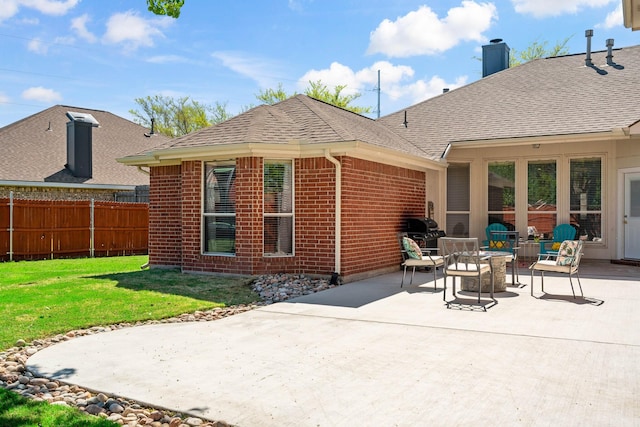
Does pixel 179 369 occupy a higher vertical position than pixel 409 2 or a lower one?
lower

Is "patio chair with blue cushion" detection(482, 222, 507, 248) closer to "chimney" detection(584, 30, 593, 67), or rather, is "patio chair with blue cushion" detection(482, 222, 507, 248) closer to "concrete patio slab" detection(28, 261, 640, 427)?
"concrete patio slab" detection(28, 261, 640, 427)

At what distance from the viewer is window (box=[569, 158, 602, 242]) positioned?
13.1 m

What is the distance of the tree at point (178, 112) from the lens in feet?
127

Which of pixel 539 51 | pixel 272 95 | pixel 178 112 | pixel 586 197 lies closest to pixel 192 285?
pixel 586 197

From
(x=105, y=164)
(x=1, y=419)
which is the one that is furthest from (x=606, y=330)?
(x=105, y=164)

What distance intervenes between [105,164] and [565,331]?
20.0m

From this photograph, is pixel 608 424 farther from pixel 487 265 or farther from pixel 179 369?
pixel 487 265

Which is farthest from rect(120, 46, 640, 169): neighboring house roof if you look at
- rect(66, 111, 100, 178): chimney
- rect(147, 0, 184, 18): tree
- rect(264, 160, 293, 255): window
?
rect(66, 111, 100, 178): chimney

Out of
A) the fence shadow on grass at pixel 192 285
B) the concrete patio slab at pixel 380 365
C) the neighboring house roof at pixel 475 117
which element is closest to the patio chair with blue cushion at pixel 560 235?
the neighboring house roof at pixel 475 117

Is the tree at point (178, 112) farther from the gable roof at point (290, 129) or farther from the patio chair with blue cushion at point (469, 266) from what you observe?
the patio chair with blue cushion at point (469, 266)

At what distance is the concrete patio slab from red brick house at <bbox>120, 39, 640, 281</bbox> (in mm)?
2753

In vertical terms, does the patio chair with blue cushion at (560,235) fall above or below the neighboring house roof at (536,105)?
below

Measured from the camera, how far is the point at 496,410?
3746 millimetres

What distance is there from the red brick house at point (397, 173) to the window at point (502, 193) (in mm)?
27
